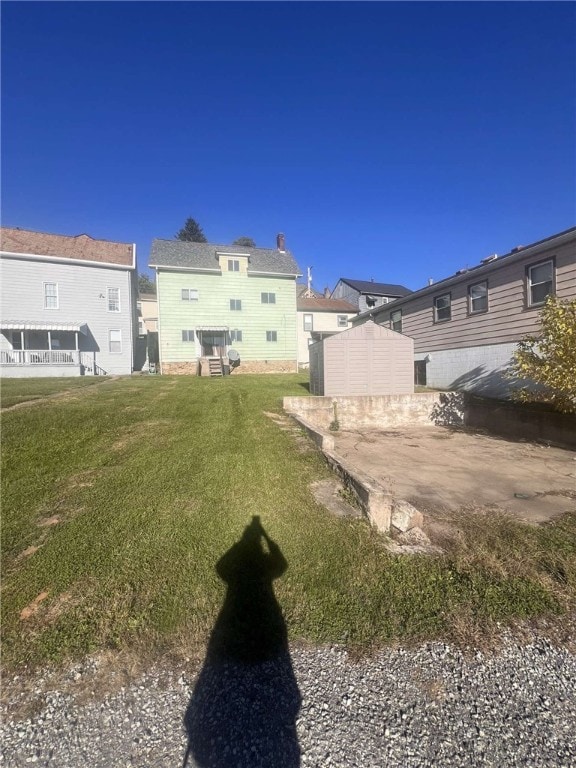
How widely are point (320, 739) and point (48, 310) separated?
77.0 feet

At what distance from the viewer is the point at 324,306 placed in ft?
96.8

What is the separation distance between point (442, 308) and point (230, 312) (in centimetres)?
1421

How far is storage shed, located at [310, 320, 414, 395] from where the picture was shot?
36.9ft

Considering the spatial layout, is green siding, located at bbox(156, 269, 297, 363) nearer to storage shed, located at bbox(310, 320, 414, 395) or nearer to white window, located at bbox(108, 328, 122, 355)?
white window, located at bbox(108, 328, 122, 355)

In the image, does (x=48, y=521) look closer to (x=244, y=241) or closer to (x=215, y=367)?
(x=215, y=367)

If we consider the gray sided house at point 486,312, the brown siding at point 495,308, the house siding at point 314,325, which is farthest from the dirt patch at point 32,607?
the house siding at point 314,325

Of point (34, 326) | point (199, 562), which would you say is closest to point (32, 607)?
point (199, 562)

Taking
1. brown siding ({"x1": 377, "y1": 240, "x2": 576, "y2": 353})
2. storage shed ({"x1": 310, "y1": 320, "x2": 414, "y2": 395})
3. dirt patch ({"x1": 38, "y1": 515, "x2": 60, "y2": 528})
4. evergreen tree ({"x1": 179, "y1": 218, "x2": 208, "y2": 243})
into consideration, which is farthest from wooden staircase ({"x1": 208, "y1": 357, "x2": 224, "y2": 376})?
evergreen tree ({"x1": 179, "y1": 218, "x2": 208, "y2": 243})

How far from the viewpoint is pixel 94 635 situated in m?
2.12

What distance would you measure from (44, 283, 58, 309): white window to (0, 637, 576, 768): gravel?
22.4m

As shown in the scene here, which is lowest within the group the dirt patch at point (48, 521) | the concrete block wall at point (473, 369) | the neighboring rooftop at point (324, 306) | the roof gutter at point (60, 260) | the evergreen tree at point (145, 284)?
the dirt patch at point (48, 521)

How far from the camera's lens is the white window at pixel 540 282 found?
9539 millimetres

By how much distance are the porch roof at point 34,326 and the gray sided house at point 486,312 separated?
18461 millimetres

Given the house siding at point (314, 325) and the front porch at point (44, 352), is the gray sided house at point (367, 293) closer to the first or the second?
the house siding at point (314, 325)
